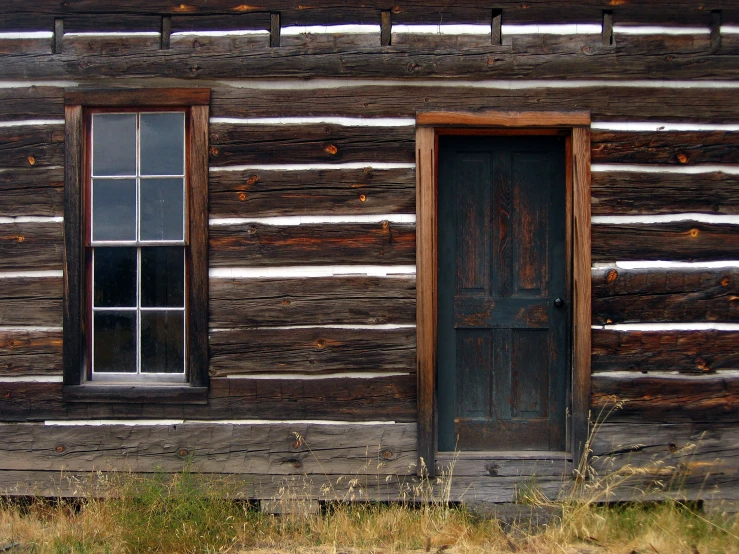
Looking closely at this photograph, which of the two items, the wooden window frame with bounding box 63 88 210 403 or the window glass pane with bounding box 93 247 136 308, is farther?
the window glass pane with bounding box 93 247 136 308

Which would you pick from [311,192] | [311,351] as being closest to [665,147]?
[311,192]

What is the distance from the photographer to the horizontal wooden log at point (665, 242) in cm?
491

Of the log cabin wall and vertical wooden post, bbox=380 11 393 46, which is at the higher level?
vertical wooden post, bbox=380 11 393 46

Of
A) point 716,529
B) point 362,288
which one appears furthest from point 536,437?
point 362,288

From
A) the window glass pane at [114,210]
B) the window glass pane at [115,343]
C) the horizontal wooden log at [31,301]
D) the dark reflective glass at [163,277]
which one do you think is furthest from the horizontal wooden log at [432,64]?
the window glass pane at [115,343]

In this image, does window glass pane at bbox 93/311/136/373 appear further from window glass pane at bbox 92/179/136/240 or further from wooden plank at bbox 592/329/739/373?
wooden plank at bbox 592/329/739/373

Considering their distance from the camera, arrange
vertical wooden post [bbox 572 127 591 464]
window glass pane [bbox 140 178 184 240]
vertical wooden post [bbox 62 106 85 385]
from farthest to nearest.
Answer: window glass pane [bbox 140 178 184 240] < vertical wooden post [bbox 62 106 85 385] < vertical wooden post [bbox 572 127 591 464]

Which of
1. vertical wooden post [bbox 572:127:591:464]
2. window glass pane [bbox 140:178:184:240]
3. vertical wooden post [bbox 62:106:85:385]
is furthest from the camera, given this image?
window glass pane [bbox 140:178:184:240]

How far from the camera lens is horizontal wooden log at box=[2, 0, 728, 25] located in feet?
16.1

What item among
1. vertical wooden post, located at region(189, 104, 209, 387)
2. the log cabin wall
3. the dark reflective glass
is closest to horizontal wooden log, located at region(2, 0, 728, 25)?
the log cabin wall

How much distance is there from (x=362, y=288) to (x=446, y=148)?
115cm

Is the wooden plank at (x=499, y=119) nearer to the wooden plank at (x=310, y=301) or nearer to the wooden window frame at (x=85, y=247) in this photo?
the wooden plank at (x=310, y=301)

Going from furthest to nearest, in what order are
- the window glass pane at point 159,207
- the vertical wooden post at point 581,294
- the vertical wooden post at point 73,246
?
the window glass pane at point 159,207 → the vertical wooden post at point 73,246 → the vertical wooden post at point 581,294

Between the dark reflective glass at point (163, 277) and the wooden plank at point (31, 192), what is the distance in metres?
0.69
